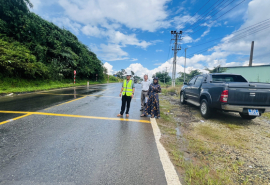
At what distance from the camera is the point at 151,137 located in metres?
3.68

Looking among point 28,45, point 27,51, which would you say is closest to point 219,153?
point 27,51

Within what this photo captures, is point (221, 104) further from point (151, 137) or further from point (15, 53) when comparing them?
point (15, 53)

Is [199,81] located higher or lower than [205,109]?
higher

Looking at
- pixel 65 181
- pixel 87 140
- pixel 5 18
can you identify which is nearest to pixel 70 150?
pixel 87 140

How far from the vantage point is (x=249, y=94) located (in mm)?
4617

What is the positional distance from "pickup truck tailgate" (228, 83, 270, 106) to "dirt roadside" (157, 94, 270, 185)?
33.4 inches

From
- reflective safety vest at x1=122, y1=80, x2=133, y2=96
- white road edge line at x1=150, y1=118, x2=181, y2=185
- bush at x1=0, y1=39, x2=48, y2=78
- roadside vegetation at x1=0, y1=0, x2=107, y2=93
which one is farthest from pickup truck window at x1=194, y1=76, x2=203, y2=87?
bush at x1=0, y1=39, x2=48, y2=78

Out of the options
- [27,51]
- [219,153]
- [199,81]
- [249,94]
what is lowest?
[219,153]

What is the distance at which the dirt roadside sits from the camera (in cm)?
225

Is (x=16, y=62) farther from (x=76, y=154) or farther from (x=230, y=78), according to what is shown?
(x=230, y=78)

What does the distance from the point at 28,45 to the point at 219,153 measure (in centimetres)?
1897

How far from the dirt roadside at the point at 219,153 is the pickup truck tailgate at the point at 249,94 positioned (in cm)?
85

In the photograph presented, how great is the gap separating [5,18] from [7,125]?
52.2ft

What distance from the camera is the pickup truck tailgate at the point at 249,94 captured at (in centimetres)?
459
